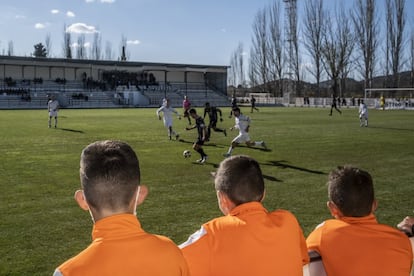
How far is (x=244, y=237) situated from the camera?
2689mm

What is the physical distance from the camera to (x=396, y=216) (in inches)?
301

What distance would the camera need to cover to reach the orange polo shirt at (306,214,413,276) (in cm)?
292

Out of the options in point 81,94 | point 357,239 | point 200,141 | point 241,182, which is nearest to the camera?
point 241,182

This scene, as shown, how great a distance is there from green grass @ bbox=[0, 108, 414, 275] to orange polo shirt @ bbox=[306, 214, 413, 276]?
11.4 feet

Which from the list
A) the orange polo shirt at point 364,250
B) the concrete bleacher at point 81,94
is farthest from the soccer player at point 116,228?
the concrete bleacher at point 81,94

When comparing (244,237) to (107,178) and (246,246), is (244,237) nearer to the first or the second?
(246,246)

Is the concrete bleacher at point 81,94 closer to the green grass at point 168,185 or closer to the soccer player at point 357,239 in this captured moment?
the green grass at point 168,185

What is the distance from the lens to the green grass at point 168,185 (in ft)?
21.3

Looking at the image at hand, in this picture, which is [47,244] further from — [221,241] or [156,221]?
[221,241]

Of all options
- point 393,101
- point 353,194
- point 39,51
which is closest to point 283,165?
point 353,194

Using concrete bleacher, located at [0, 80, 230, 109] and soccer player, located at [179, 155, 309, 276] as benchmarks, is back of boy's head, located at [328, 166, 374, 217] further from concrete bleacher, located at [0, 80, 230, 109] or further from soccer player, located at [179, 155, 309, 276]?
concrete bleacher, located at [0, 80, 230, 109]

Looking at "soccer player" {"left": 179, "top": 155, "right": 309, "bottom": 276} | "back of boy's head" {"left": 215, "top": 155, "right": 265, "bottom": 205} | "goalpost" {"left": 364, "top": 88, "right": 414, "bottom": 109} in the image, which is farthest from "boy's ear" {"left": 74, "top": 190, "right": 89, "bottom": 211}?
"goalpost" {"left": 364, "top": 88, "right": 414, "bottom": 109}

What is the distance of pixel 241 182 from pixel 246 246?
14.8 inches

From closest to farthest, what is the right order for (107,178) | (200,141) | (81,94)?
(107,178), (200,141), (81,94)
